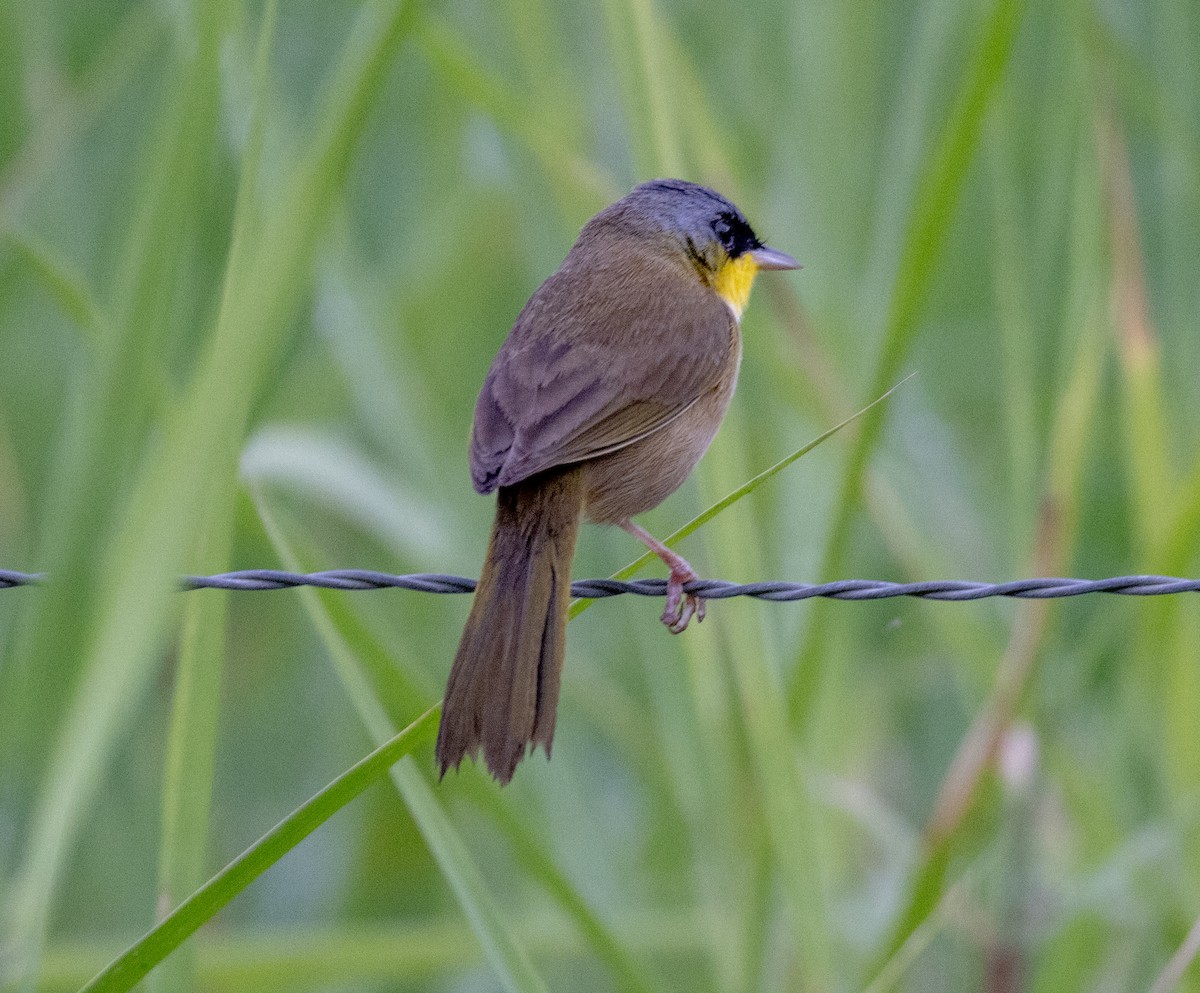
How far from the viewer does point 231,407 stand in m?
1.90

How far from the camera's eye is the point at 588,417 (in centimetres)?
317

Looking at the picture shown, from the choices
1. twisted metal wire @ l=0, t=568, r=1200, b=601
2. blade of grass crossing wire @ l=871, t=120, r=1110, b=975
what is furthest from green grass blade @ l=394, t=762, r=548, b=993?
blade of grass crossing wire @ l=871, t=120, r=1110, b=975

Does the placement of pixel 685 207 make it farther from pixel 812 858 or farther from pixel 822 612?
pixel 812 858

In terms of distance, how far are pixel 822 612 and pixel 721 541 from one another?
0.23 metres

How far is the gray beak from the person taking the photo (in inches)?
154

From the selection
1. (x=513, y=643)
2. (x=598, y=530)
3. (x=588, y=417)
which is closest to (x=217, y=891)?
(x=513, y=643)

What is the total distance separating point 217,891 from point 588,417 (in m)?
1.49

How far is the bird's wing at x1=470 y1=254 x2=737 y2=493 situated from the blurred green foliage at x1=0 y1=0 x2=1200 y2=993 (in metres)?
0.18

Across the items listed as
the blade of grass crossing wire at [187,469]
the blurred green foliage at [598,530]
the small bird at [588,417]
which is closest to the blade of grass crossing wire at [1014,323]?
the blurred green foliage at [598,530]

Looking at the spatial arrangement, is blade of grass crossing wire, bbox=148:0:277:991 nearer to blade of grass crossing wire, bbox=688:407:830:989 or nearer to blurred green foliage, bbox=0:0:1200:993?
blurred green foliage, bbox=0:0:1200:993

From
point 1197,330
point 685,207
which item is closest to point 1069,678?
point 1197,330

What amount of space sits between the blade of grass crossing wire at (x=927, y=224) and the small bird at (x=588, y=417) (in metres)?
0.34

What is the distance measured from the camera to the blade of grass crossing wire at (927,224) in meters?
2.71

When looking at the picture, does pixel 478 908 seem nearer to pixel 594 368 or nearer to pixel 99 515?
pixel 99 515
